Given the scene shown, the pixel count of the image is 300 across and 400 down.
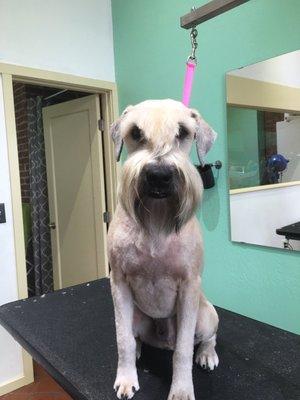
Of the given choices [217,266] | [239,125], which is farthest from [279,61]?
[217,266]

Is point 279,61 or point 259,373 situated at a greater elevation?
point 279,61

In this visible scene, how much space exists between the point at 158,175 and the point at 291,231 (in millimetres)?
1264

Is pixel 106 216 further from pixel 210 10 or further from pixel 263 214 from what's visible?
pixel 210 10

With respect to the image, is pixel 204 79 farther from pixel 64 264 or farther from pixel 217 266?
pixel 64 264

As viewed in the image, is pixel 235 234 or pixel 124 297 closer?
pixel 124 297

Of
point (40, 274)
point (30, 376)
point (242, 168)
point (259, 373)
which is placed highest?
point (242, 168)

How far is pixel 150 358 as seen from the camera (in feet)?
4.10

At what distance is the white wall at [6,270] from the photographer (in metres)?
2.32

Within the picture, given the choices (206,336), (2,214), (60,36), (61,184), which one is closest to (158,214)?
(206,336)

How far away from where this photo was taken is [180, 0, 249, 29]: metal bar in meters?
1.12

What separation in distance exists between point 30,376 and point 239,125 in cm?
223

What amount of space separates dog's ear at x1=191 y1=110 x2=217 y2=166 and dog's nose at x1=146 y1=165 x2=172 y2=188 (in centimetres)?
25

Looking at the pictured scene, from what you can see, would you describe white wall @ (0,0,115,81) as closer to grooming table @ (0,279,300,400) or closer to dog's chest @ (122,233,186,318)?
grooming table @ (0,279,300,400)

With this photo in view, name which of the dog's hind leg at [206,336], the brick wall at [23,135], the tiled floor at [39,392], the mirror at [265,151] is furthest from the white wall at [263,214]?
the brick wall at [23,135]
